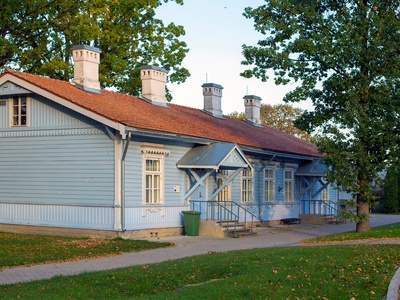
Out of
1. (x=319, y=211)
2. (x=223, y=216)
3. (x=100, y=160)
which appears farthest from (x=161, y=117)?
(x=319, y=211)

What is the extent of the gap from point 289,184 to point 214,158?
10.5 meters

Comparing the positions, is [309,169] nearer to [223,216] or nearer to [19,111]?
[223,216]

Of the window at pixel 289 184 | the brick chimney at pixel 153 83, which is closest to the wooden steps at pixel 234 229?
the brick chimney at pixel 153 83

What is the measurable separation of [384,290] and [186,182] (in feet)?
46.8

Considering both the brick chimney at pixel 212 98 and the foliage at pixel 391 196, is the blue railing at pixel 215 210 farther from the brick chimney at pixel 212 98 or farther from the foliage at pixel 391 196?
the foliage at pixel 391 196

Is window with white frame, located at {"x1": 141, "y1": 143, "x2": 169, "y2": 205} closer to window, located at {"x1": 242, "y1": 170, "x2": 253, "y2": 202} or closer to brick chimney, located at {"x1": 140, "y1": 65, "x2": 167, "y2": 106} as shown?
brick chimney, located at {"x1": 140, "y1": 65, "x2": 167, "y2": 106}

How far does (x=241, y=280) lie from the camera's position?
39.6 feet

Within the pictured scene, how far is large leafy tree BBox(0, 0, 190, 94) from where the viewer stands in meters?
34.8

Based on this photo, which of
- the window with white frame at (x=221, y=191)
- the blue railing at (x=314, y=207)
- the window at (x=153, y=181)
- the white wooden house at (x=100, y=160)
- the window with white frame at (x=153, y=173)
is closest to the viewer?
the white wooden house at (x=100, y=160)

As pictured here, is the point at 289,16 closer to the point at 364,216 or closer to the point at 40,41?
the point at 364,216

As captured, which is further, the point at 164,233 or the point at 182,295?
the point at 164,233

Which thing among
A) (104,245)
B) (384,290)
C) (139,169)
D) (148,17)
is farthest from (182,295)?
(148,17)

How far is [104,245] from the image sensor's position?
19891 mm

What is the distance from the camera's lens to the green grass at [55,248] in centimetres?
1697
